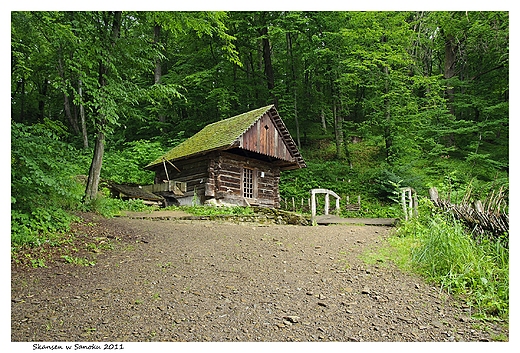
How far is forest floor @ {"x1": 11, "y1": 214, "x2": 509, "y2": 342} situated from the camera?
3576mm

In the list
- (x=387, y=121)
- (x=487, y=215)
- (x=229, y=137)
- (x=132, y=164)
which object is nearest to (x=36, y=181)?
(x=487, y=215)

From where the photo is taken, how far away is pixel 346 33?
19094 millimetres

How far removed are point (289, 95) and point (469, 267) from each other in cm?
1998

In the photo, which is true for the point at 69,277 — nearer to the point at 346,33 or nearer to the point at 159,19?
the point at 159,19

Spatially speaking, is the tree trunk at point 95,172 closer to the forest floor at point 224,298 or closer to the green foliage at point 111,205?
the green foliage at point 111,205

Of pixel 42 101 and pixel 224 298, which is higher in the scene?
pixel 42 101

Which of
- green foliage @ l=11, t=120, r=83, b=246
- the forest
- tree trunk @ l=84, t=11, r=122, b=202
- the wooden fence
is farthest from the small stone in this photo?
the wooden fence

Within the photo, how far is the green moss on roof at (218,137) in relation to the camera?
14.4 m

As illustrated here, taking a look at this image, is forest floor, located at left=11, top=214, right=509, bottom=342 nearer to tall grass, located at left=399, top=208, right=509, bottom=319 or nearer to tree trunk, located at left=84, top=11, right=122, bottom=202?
tall grass, located at left=399, top=208, right=509, bottom=319

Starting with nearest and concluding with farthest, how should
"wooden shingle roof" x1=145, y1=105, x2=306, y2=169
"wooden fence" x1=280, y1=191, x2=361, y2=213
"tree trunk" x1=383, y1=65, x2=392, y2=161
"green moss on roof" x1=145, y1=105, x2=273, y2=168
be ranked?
"wooden shingle roof" x1=145, y1=105, x2=306, y2=169, "green moss on roof" x1=145, y1=105, x2=273, y2=168, "wooden fence" x1=280, y1=191, x2=361, y2=213, "tree trunk" x1=383, y1=65, x2=392, y2=161

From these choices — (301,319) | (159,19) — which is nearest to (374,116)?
(159,19)

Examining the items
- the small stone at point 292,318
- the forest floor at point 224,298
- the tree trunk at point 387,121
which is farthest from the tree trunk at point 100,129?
the tree trunk at point 387,121

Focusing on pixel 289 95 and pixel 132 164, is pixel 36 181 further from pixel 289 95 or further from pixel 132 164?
pixel 289 95

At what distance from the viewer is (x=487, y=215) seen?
5785 mm
